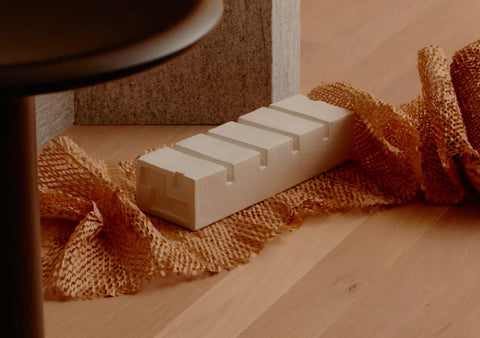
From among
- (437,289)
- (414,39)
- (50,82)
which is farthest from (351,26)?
(50,82)

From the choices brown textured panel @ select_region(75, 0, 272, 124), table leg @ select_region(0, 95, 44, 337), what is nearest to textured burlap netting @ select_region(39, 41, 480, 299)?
brown textured panel @ select_region(75, 0, 272, 124)

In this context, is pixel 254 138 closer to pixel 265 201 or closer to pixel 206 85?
pixel 265 201

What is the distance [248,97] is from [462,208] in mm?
508

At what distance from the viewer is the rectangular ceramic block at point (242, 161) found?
60.0 inches

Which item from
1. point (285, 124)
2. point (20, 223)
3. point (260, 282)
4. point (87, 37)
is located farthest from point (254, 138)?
point (87, 37)

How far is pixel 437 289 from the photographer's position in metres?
1.40

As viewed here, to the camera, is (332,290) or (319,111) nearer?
(332,290)

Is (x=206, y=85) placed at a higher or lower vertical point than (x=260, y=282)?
higher

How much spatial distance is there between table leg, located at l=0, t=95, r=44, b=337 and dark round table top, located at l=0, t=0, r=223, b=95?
0.08 m

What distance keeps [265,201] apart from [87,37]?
94 centimetres

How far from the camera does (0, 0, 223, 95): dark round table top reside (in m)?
0.64

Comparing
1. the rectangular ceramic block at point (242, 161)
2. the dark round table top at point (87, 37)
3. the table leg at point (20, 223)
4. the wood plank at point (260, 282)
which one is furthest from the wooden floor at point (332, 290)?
the dark round table top at point (87, 37)

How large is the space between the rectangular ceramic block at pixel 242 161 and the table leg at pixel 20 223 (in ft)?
2.01

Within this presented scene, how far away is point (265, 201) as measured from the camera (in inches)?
63.7
